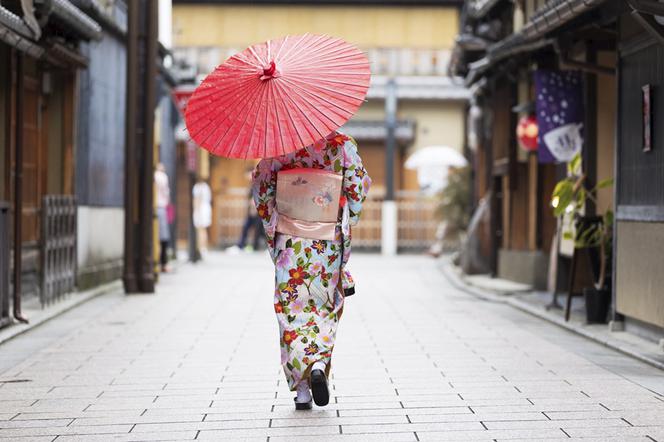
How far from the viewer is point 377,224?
1300 inches

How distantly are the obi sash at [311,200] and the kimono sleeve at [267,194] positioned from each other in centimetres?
11

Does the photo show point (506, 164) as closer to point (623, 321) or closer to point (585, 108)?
point (585, 108)

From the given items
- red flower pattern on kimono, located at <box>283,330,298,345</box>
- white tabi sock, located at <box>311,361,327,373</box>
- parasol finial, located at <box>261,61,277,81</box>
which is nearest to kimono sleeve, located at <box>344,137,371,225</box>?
parasol finial, located at <box>261,61,277,81</box>

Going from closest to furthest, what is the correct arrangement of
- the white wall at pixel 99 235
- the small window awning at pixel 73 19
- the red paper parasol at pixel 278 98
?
the red paper parasol at pixel 278 98 < the small window awning at pixel 73 19 < the white wall at pixel 99 235

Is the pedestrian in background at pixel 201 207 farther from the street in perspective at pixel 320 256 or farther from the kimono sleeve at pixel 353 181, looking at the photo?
the kimono sleeve at pixel 353 181

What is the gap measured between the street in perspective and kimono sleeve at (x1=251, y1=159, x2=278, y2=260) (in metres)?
0.02

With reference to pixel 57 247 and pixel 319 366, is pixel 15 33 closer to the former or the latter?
pixel 57 247

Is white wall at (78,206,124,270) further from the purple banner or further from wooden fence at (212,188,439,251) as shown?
wooden fence at (212,188,439,251)

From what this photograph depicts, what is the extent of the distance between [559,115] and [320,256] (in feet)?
25.5

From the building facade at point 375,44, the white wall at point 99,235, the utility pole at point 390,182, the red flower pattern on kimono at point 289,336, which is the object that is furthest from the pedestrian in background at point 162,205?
the building facade at point 375,44

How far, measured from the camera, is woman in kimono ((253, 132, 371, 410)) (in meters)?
7.12

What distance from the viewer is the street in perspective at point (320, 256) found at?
6934 millimetres

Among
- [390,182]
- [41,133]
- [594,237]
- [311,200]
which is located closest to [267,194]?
[311,200]

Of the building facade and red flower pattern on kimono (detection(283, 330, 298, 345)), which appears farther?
the building facade
